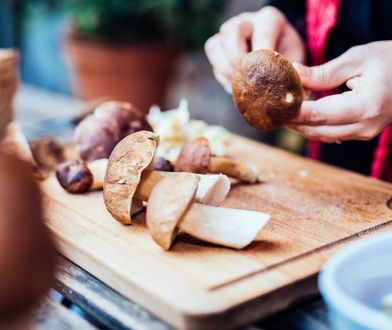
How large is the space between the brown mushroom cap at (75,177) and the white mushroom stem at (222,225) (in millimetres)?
443

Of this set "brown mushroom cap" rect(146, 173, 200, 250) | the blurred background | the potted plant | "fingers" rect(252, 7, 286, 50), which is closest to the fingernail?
"fingers" rect(252, 7, 286, 50)

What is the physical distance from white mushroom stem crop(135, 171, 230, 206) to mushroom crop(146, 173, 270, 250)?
0.08m

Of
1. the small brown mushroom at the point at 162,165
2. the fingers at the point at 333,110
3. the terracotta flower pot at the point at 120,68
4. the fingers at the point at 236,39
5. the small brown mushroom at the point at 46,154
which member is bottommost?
the terracotta flower pot at the point at 120,68

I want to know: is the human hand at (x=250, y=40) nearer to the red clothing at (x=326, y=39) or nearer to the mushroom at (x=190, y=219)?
the red clothing at (x=326, y=39)

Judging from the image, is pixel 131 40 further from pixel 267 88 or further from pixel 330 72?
pixel 267 88

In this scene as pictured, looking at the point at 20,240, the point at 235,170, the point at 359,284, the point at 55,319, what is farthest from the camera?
the point at 235,170

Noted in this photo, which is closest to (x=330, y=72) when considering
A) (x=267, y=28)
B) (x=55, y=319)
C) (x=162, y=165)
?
(x=267, y=28)

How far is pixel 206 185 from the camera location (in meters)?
1.36

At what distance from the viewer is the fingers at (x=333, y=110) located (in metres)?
1.45

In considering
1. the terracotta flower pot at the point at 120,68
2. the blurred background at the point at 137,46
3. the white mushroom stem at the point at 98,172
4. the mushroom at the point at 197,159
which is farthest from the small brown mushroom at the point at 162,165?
the terracotta flower pot at the point at 120,68

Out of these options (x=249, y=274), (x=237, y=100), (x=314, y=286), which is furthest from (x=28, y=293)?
(x=237, y=100)

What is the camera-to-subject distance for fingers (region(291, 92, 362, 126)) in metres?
1.45

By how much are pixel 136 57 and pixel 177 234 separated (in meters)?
3.02

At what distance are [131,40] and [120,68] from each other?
0.66 ft
